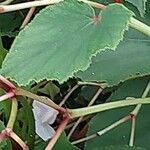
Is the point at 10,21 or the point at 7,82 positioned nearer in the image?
the point at 7,82

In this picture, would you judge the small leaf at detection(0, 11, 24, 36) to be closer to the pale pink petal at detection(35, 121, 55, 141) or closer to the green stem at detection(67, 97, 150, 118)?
the pale pink petal at detection(35, 121, 55, 141)

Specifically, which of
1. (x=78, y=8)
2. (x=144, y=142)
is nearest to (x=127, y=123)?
(x=144, y=142)

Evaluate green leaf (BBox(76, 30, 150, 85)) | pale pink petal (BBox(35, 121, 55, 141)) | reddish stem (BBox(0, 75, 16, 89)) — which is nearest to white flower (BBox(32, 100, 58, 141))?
pale pink petal (BBox(35, 121, 55, 141))

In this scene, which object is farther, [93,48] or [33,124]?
[33,124]

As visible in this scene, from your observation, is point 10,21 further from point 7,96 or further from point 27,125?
point 7,96

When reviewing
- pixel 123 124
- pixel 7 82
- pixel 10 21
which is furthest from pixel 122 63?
pixel 10 21

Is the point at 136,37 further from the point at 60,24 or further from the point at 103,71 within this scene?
the point at 60,24
